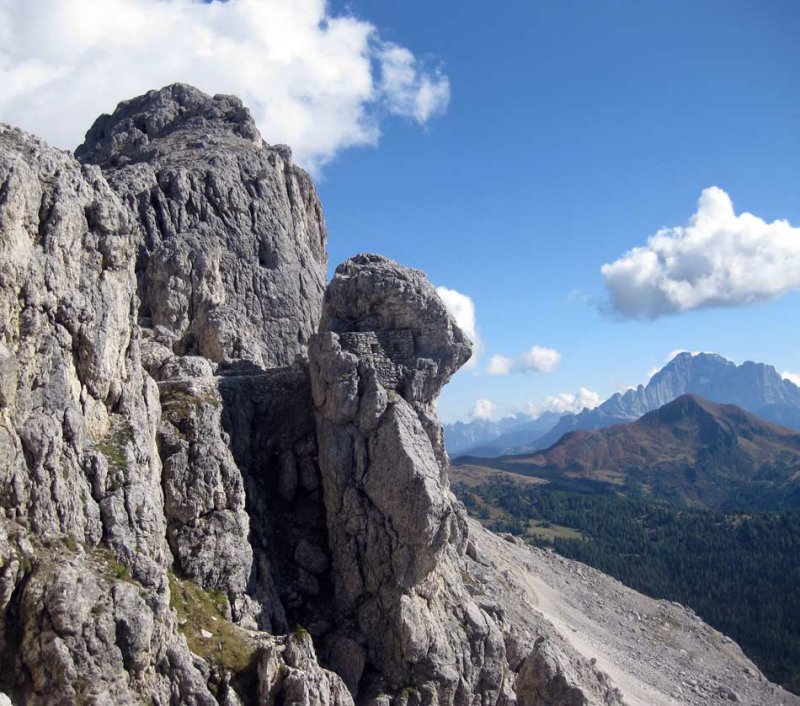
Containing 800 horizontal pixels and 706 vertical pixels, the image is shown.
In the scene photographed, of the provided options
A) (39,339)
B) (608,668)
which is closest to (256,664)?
(39,339)

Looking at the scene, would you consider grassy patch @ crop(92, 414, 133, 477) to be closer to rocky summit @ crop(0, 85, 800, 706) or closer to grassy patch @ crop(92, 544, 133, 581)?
rocky summit @ crop(0, 85, 800, 706)

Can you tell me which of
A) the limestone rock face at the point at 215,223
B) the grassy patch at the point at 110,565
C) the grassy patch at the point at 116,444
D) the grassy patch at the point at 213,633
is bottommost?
the grassy patch at the point at 213,633

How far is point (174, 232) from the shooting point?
84.1 m

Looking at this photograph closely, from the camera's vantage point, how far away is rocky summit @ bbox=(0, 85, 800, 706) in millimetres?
33281

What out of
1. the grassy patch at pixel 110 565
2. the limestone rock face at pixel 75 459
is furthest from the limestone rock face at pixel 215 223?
the grassy patch at pixel 110 565

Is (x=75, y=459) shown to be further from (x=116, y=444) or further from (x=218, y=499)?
(x=218, y=499)

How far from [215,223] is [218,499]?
50.7 m

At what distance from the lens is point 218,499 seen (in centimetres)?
4606

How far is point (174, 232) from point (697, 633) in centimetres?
9417

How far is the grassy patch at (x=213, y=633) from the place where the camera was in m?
36.7

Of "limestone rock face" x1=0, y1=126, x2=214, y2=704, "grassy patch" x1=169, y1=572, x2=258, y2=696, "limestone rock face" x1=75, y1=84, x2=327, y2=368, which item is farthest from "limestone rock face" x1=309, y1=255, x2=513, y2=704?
"limestone rock face" x1=75, y1=84, x2=327, y2=368

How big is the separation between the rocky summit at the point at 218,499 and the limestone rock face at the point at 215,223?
85 centimetres

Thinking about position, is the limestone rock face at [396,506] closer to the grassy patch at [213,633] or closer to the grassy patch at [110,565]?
the grassy patch at [213,633]

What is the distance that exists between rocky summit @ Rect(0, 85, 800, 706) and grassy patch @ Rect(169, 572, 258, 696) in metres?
0.12
